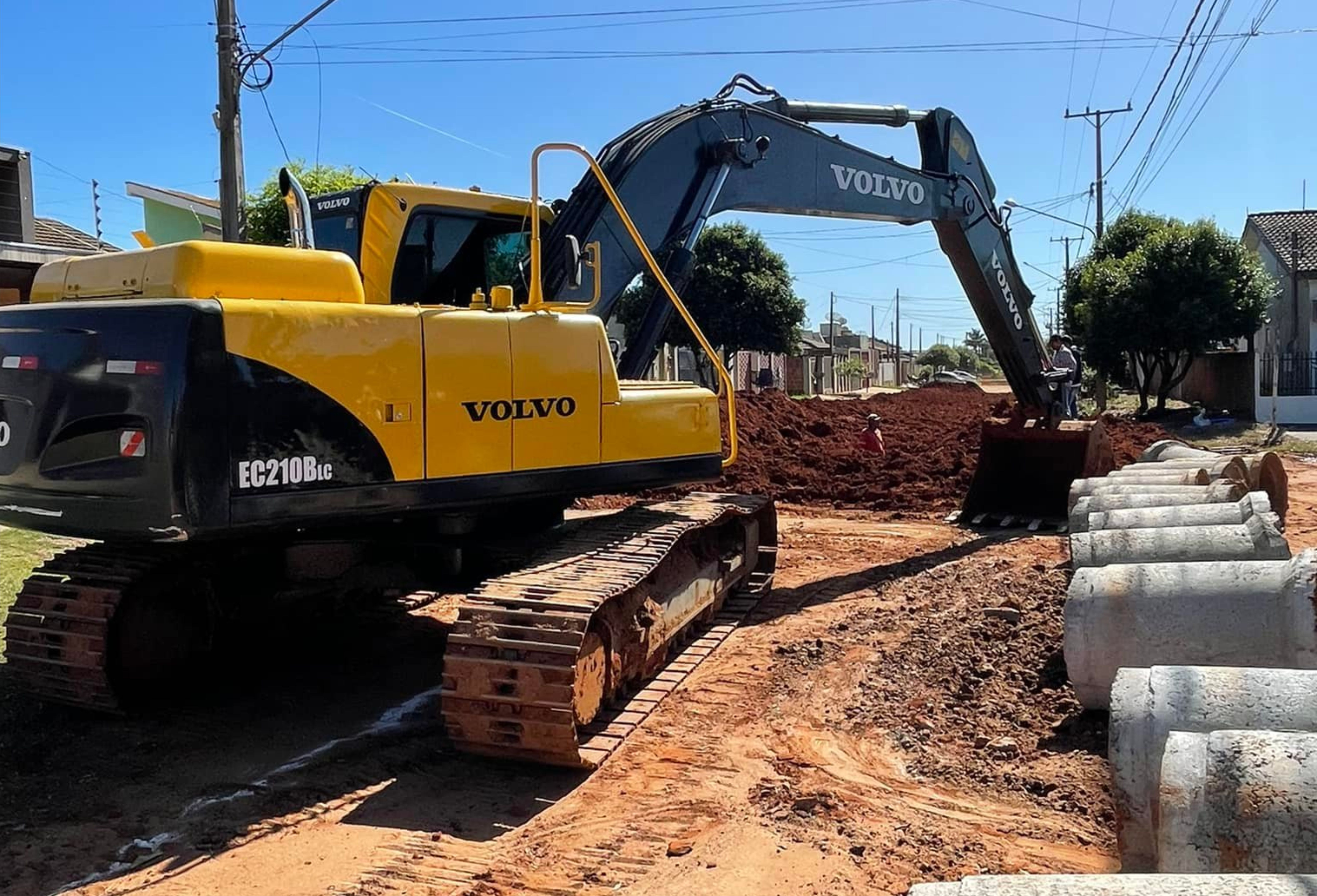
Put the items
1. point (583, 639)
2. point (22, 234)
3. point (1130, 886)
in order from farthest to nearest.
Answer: point (22, 234), point (583, 639), point (1130, 886)

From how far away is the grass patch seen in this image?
8.41 metres

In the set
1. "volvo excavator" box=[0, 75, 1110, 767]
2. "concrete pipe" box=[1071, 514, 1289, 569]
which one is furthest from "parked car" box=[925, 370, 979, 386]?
"volvo excavator" box=[0, 75, 1110, 767]

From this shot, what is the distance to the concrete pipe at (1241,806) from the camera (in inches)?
120

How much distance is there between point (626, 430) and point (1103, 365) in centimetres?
2446

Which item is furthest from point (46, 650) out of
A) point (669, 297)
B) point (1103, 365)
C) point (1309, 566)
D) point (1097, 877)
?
Result: point (1103, 365)

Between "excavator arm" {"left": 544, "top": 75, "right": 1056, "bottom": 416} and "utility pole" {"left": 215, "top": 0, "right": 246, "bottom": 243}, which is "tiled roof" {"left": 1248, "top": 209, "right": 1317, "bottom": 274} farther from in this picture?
"utility pole" {"left": 215, "top": 0, "right": 246, "bottom": 243}

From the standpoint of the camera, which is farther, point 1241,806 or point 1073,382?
point 1073,382

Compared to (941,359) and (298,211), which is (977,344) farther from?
(298,211)

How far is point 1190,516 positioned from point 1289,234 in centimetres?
3504

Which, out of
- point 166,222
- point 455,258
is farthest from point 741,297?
point 455,258

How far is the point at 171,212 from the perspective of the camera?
27.4 meters

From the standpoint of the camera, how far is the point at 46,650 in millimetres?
5938

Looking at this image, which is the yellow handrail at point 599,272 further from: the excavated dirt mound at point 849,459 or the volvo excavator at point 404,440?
the excavated dirt mound at point 849,459

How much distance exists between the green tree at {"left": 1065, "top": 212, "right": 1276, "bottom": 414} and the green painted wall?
21722 mm
